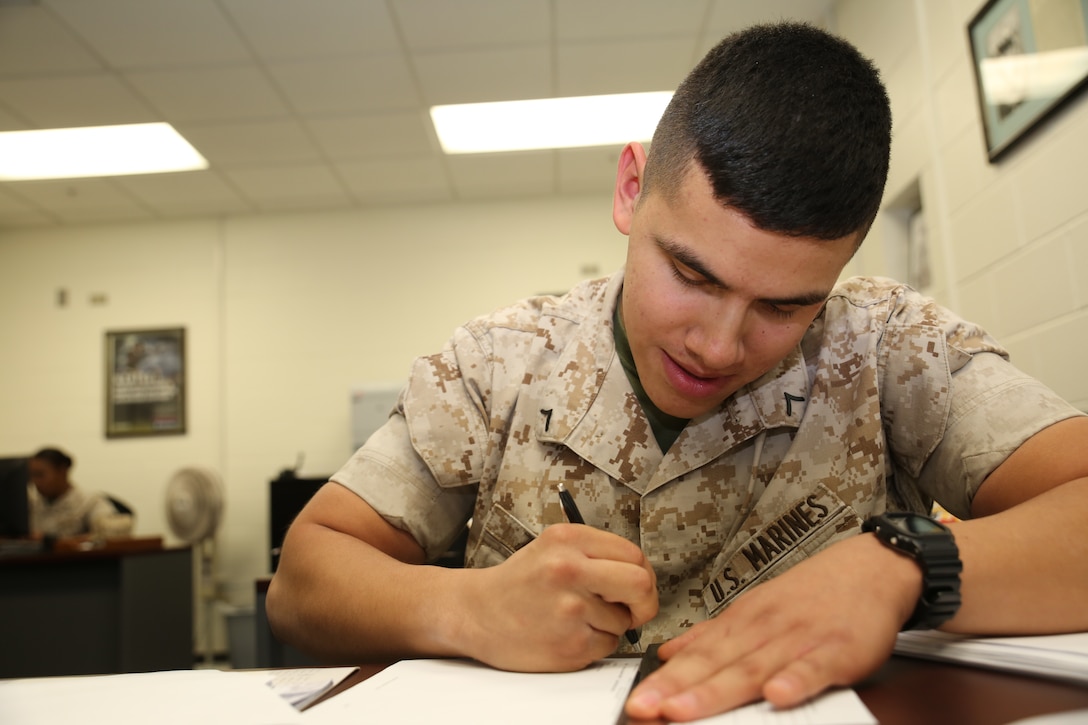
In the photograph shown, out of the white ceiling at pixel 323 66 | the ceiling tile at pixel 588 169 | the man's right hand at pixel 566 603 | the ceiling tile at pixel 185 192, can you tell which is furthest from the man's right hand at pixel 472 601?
the ceiling tile at pixel 185 192

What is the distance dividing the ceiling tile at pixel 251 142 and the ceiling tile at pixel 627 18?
180 centimetres

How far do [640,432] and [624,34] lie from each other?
10.4 ft

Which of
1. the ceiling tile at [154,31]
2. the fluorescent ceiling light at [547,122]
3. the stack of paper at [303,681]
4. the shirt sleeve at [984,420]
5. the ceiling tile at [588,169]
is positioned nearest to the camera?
the stack of paper at [303,681]

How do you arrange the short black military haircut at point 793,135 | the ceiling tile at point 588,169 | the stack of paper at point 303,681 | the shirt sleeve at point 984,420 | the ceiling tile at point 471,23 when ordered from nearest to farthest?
the stack of paper at point 303,681
the short black military haircut at point 793,135
the shirt sleeve at point 984,420
the ceiling tile at point 471,23
the ceiling tile at point 588,169

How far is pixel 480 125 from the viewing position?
4.63 meters

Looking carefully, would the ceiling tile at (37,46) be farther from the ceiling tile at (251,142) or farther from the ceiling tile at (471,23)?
the ceiling tile at (471,23)

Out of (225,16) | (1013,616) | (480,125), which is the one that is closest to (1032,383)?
(1013,616)

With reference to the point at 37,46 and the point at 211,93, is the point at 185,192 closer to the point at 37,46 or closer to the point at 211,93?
the point at 211,93

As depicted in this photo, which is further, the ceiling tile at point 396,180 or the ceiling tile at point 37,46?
the ceiling tile at point 396,180

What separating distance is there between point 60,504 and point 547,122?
12.9 feet

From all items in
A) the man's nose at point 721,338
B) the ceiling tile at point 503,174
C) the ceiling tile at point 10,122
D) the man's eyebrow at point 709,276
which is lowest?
the man's nose at point 721,338

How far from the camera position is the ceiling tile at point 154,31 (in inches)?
130

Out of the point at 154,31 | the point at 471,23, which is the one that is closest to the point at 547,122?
the point at 471,23

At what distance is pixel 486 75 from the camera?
4.02m
